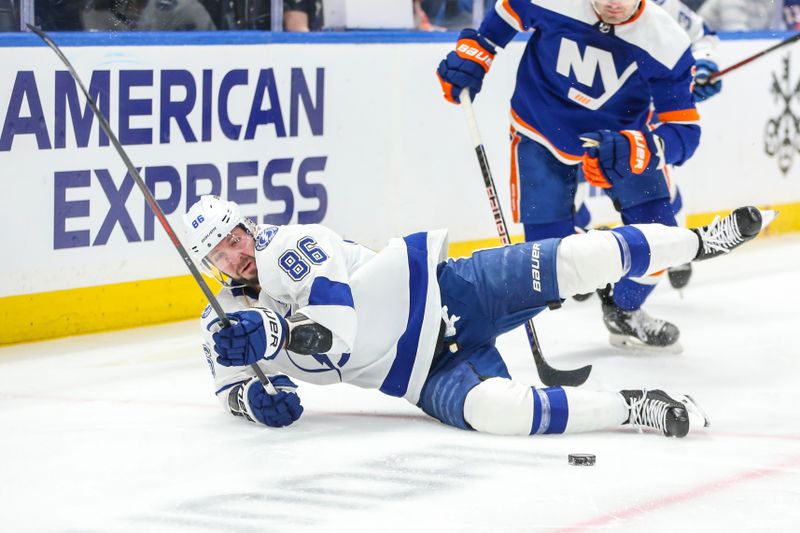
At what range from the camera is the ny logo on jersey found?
4.32 m

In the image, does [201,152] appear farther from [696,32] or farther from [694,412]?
[694,412]

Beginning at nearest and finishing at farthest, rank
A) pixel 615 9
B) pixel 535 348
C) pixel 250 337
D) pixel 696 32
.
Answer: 1. pixel 250 337
2. pixel 535 348
3. pixel 615 9
4. pixel 696 32

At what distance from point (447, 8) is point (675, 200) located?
150 cm

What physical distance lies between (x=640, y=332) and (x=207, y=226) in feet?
5.88

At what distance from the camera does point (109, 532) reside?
260cm

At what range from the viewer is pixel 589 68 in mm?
4344

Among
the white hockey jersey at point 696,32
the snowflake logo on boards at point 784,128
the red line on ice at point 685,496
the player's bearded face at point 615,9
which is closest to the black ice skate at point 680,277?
the white hockey jersey at point 696,32

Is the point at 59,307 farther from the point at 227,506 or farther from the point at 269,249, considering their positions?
the point at 227,506

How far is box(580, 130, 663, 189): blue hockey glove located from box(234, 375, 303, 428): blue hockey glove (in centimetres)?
121

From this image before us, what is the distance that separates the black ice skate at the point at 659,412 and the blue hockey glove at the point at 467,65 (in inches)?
55.1

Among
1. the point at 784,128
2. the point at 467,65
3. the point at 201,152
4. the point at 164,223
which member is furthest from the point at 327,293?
the point at 784,128

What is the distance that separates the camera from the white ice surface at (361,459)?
271cm

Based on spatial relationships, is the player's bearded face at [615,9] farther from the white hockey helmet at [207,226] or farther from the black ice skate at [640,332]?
the white hockey helmet at [207,226]

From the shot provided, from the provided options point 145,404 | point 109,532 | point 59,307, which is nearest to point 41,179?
point 59,307
